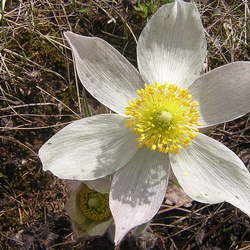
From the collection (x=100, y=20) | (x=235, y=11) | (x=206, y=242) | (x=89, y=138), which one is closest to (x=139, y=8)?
(x=100, y=20)

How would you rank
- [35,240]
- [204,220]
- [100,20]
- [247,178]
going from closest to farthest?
[247,178] → [35,240] → [204,220] → [100,20]

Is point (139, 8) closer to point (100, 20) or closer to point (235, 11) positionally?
point (100, 20)

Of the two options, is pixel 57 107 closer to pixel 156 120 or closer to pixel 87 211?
pixel 87 211

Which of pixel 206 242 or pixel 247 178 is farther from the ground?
pixel 247 178

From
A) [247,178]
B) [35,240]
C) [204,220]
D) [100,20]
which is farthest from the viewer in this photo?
[100,20]

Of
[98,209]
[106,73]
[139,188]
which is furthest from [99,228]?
[106,73]

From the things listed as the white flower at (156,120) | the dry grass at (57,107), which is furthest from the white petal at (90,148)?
the dry grass at (57,107)

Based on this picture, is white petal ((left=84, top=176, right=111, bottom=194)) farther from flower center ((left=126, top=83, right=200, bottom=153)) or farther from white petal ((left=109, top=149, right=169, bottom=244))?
flower center ((left=126, top=83, right=200, bottom=153))
